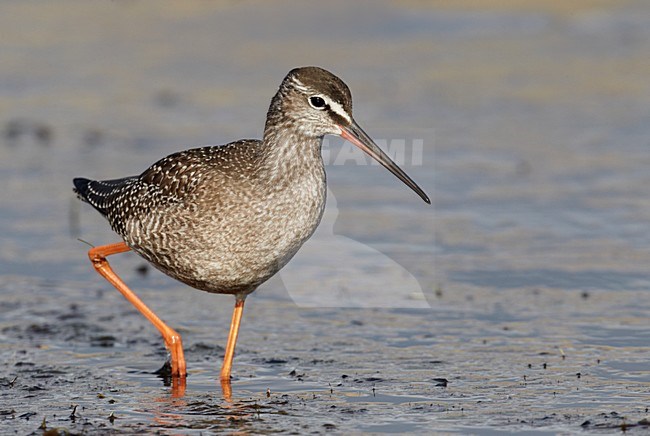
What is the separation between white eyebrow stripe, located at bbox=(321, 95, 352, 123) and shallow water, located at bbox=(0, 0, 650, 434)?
201cm

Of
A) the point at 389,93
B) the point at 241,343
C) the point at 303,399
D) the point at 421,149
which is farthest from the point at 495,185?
the point at 303,399

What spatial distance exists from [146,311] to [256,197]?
1.83 metres

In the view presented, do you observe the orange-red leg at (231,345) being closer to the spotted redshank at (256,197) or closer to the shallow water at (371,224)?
the spotted redshank at (256,197)

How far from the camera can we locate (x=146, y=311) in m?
10.2

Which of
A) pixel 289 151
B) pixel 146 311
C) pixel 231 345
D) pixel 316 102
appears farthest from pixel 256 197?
pixel 146 311

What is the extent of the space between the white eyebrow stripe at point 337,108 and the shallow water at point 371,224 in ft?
6.58

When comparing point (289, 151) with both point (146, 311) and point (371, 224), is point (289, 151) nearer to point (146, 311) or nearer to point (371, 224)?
point (146, 311)

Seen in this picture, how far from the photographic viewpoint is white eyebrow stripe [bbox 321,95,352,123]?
29.3 feet

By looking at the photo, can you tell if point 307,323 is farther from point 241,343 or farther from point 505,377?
point 505,377

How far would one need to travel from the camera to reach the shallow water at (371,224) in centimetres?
897

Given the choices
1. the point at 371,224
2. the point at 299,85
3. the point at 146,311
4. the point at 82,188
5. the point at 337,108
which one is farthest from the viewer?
the point at 371,224

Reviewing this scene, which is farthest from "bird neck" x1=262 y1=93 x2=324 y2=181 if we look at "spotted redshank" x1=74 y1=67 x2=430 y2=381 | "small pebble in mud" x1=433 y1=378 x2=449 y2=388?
"small pebble in mud" x1=433 y1=378 x2=449 y2=388

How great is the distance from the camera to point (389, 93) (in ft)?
60.7

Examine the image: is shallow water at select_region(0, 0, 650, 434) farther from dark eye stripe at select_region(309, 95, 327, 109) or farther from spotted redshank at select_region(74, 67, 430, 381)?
dark eye stripe at select_region(309, 95, 327, 109)
